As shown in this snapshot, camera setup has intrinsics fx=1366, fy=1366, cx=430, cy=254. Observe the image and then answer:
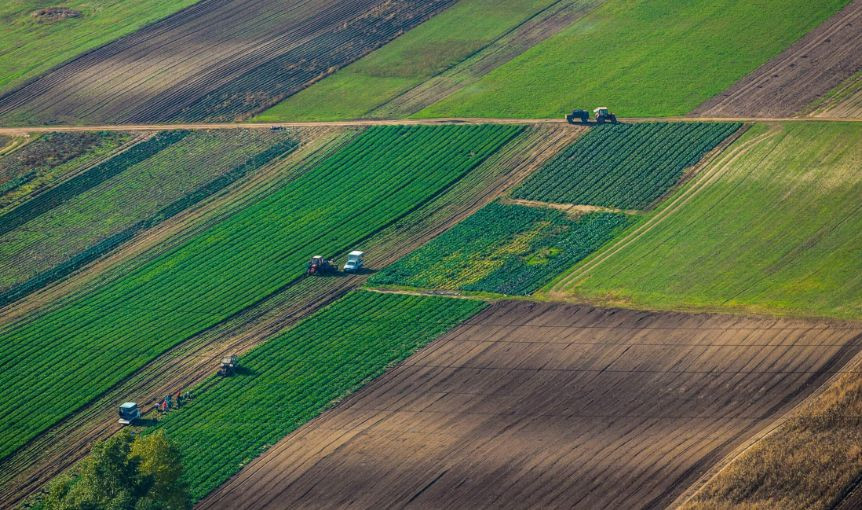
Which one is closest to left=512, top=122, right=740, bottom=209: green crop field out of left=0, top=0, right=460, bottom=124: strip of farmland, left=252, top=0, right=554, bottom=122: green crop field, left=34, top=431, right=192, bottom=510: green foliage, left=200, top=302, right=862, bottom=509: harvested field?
left=200, top=302, right=862, bottom=509: harvested field

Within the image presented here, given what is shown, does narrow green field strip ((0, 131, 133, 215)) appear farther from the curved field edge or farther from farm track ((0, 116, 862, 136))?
the curved field edge

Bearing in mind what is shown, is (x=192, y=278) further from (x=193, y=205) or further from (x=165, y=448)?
(x=165, y=448)

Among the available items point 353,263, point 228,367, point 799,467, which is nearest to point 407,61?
point 353,263

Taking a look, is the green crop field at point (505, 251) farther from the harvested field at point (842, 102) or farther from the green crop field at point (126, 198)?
the green crop field at point (126, 198)

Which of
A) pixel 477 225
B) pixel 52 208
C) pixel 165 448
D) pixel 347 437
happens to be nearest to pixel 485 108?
pixel 477 225

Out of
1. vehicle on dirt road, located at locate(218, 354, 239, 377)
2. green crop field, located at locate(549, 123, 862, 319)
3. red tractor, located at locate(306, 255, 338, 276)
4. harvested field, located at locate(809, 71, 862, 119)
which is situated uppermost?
red tractor, located at locate(306, 255, 338, 276)
